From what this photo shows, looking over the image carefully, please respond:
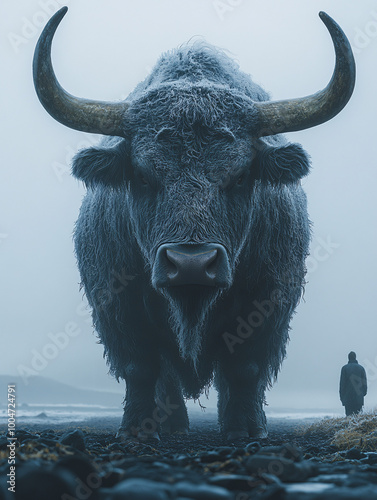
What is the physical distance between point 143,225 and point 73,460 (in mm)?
3245

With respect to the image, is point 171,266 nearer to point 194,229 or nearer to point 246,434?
point 194,229

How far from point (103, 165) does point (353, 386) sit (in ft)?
26.5

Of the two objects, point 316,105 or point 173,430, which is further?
point 173,430

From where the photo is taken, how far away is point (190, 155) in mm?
5258

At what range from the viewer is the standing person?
39.6 feet

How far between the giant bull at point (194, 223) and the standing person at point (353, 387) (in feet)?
17.3

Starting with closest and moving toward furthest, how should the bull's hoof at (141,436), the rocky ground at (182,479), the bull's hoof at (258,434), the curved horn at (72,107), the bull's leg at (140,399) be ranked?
1. the rocky ground at (182,479)
2. the curved horn at (72,107)
3. the bull's hoof at (141,436)
4. the bull's leg at (140,399)
5. the bull's hoof at (258,434)

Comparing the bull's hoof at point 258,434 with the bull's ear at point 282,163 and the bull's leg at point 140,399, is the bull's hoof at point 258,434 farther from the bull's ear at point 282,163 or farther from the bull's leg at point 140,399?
the bull's ear at point 282,163

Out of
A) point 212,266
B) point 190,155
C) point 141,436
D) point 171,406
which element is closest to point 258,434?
point 141,436

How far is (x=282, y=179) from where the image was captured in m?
6.02

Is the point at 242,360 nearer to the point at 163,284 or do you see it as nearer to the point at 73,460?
the point at 163,284

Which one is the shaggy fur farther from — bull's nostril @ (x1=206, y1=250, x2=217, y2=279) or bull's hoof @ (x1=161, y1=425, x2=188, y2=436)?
bull's hoof @ (x1=161, y1=425, x2=188, y2=436)

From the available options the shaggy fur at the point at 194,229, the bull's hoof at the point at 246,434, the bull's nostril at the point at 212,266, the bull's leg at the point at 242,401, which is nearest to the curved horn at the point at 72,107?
the shaggy fur at the point at 194,229

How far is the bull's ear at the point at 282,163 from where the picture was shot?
5.88 m
